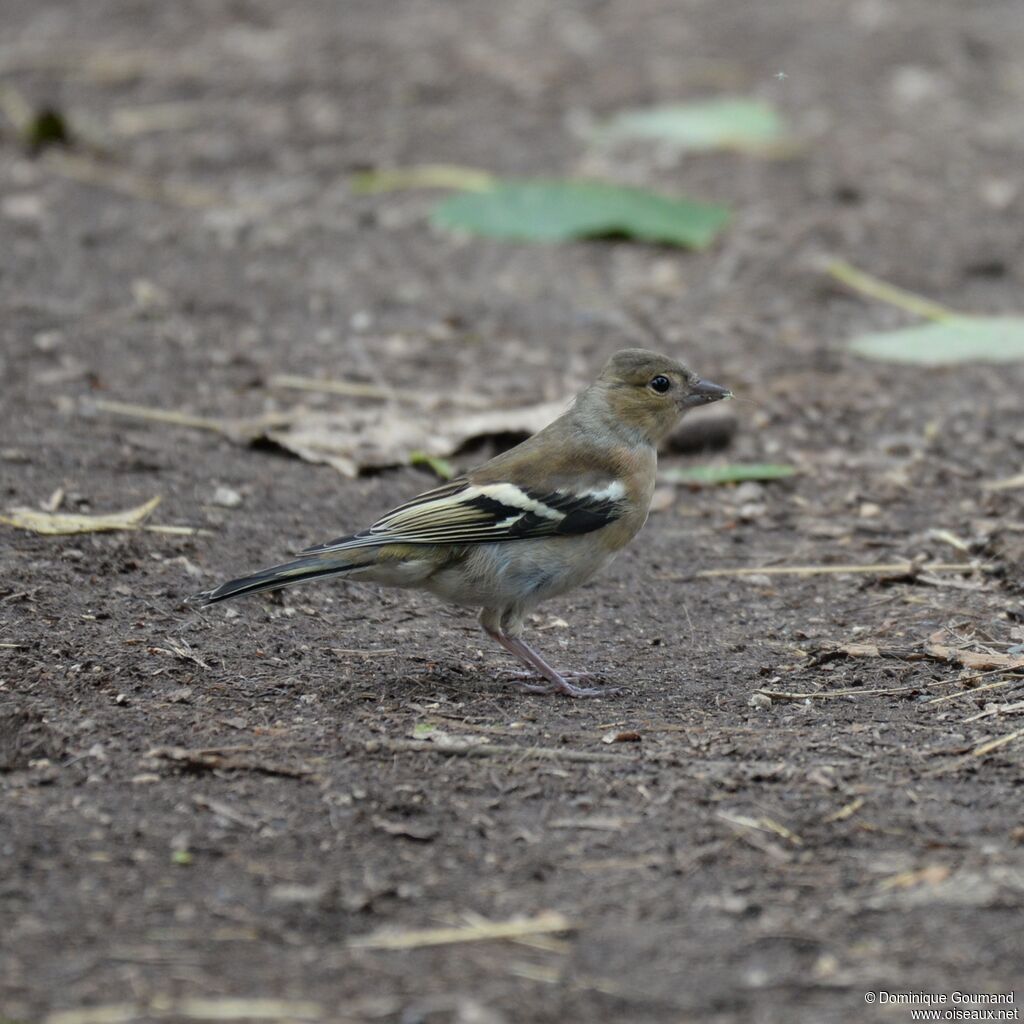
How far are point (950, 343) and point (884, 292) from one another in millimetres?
992

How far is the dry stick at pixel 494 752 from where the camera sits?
4.29 m

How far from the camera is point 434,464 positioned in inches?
269

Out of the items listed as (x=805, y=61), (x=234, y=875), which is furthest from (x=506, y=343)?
(x=805, y=61)

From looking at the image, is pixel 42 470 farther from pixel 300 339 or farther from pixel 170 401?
pixel 300 339

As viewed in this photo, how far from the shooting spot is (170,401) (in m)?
7.32

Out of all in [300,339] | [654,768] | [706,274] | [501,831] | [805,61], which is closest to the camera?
[501,831]

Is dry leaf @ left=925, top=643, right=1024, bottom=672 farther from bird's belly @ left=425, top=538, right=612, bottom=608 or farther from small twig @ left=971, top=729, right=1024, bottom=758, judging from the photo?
bird's belly @ left=425, top=538, right=612, bottom=608

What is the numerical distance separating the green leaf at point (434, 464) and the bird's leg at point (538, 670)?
1.50 m

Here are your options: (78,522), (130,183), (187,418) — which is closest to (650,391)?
(78,522)

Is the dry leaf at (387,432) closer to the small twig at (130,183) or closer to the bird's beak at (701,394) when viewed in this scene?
the bird's beak at (701,394)

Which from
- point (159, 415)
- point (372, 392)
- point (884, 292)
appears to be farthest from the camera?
point (884, 292)

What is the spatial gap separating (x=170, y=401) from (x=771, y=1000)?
500 centimetres

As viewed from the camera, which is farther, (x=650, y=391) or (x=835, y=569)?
(x=835, y=569)

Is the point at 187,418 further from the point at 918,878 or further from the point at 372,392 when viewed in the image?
the point at 918,878
